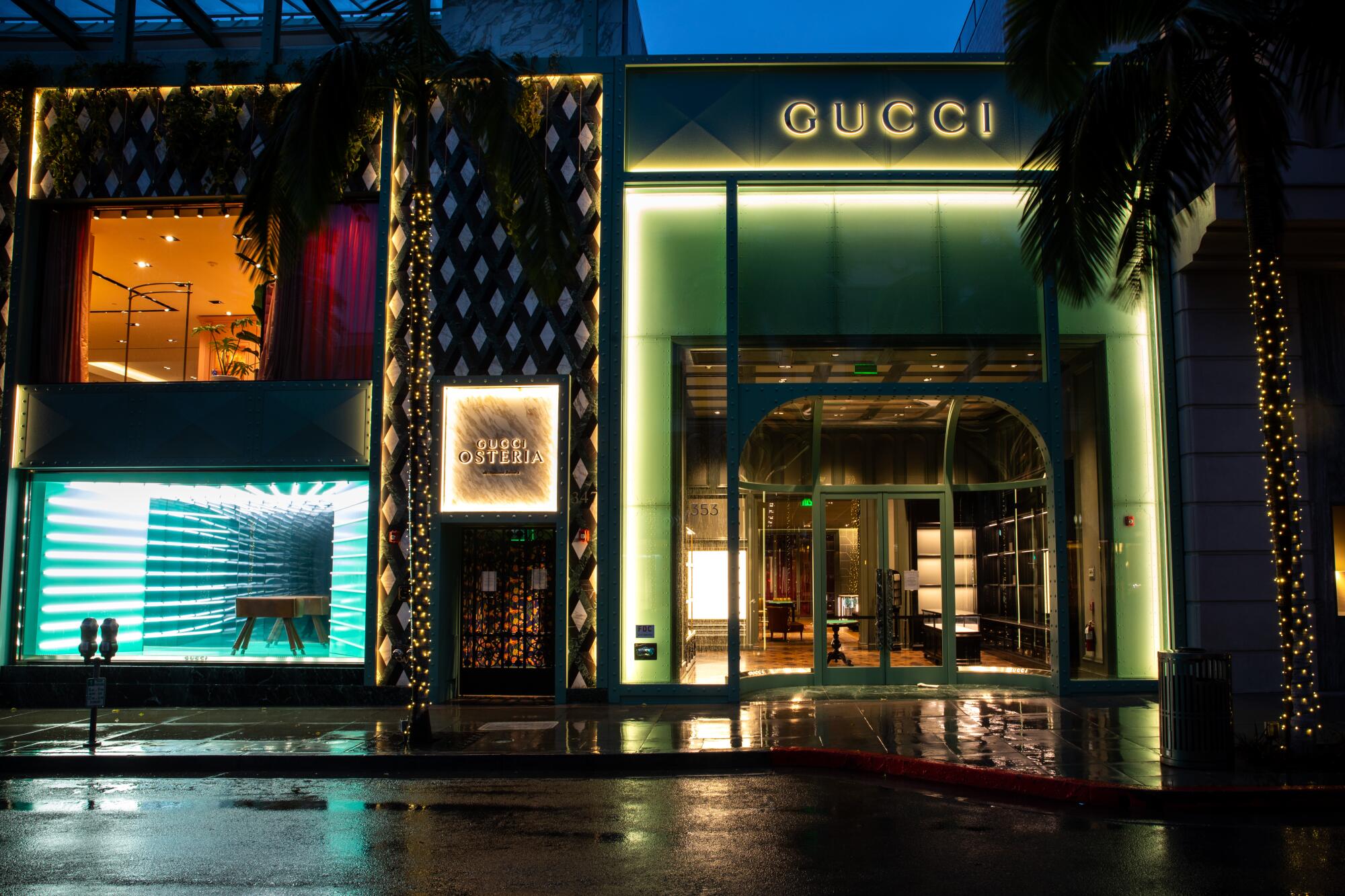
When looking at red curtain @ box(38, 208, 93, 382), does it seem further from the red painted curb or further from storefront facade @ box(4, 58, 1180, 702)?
the red painted curb

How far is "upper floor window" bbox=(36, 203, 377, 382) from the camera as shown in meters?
15.8

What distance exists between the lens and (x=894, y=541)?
16.3 metres

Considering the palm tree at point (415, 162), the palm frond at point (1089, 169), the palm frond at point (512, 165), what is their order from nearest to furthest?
the palm frond at point (1089, 169)
the palm tree at point (415, 162)
the palm frond at point (512, 165)

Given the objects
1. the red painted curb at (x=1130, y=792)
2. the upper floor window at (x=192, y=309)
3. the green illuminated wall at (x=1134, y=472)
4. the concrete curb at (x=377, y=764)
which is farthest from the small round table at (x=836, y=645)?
the upper floor window at (x=192, y=309)

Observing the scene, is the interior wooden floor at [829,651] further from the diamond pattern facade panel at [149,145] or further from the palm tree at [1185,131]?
the diamond pattern facade panel at [149,145]

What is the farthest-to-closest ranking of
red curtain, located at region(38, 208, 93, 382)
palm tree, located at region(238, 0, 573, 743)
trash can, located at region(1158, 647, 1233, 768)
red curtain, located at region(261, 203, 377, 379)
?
red curtain, located at region(38, 208, 93, 382) → red curtain, located at region(261, 203, 377, 379) → palm tree, located at region(238, 0, 573, 743) → trash can, located at region(1158, 647, 1233, 768)

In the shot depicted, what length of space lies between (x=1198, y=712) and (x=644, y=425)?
791 centimetres

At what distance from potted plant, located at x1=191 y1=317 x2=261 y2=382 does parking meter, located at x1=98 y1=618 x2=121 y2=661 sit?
4825 mm

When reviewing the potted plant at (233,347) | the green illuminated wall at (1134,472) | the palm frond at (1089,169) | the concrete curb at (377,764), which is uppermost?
the palm frond at (1089,169)

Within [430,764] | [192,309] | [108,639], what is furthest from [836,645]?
[192,309]

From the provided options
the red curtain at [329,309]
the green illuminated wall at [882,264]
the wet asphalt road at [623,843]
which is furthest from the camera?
the red curtain at [329,309]

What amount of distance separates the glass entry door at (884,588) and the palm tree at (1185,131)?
5135mm

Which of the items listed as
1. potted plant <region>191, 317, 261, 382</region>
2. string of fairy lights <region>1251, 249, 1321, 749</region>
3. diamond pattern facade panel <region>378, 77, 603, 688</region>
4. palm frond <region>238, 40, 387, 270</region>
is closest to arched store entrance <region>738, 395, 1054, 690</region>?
diamond pattern facade panel <region>378, 77, 603, 688</region>

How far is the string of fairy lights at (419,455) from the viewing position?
460 inches
